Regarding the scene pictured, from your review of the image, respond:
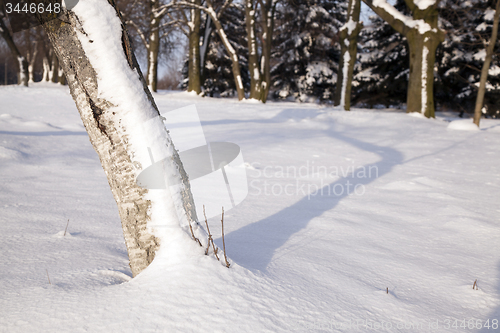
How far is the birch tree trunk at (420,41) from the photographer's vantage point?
8.87 metres

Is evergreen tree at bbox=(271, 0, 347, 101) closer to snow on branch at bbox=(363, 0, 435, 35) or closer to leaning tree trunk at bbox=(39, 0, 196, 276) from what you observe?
snow on branch at bbox=(363, 0, 435, 35)

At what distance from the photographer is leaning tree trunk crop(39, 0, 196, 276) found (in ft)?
4.51

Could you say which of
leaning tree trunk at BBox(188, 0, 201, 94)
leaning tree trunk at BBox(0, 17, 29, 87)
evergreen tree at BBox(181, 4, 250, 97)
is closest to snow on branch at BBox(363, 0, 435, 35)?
leaning tree trunk at BBox(188, 0, 201, 94)

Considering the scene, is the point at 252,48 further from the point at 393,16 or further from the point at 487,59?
the point at 487,59

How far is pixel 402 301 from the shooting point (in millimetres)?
1554

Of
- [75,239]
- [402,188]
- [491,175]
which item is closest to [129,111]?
[75,239]

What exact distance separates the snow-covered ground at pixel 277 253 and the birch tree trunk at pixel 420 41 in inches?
191

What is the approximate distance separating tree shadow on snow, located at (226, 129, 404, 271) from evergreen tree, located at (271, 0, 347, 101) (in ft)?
56.0

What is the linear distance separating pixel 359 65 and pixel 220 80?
9.72 metres

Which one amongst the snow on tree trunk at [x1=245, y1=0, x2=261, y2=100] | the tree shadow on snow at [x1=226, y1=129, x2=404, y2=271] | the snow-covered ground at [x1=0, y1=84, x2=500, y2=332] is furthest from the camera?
the snow on tree trunk at [x1=245, y1=0, x2=261, y2=100]

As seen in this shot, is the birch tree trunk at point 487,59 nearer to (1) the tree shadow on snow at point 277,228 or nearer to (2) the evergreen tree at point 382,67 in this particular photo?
(1) the tree shadow on snow at point 277,228

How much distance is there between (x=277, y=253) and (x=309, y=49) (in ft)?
67.4

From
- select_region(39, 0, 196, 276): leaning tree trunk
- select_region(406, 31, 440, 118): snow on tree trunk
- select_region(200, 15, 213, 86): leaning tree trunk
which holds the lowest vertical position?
select_region(39, 0, 196, 276): leaning tree trunk

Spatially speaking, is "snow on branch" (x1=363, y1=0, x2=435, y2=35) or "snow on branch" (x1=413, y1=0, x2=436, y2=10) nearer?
"snow on branch" (x1=413, y1=0, x2=436, y2=10)
